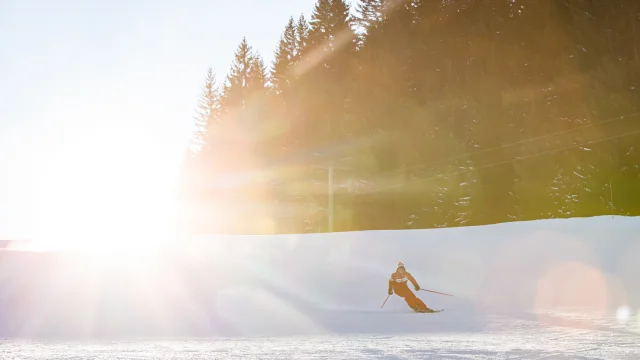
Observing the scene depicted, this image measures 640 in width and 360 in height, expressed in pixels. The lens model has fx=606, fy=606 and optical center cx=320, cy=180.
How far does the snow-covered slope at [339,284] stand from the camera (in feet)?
40.0

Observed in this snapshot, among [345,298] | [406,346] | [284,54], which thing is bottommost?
[406,346]

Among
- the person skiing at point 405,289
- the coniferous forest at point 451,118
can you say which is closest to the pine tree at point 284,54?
the coniferous forest at point 451,118

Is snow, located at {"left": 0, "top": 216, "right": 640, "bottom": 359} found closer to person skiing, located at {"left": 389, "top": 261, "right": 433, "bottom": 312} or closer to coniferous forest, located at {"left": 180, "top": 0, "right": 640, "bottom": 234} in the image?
person skiing, located at {"left": 389, "top": 261, "right": 433, "bottom": 312}

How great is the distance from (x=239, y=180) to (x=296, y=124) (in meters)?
9.19

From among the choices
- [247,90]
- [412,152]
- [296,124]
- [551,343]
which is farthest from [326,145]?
[551,343]

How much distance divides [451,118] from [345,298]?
53.6ft

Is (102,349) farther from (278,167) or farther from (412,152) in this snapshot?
(278,167)

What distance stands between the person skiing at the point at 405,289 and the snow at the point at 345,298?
0.87 feet

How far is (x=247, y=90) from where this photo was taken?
46812mm

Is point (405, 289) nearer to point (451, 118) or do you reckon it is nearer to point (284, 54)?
point (451, 118)

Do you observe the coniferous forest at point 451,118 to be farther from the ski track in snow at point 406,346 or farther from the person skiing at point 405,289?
the ski track in snow at point 406,346

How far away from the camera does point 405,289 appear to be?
44.7 feet

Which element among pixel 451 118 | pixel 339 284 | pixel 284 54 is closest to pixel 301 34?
pixel 284 54

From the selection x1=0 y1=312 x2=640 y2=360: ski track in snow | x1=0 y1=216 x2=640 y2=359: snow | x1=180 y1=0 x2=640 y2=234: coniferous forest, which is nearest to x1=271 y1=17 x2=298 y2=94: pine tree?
x1=180 y1=0 x2=640 y2=234: coniferous forest
